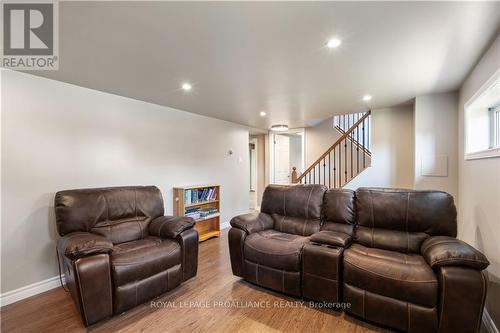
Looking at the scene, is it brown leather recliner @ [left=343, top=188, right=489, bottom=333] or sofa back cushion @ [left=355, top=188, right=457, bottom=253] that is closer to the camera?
brown leather recliner @ [left=343, top=188, right=489, bottom=333]

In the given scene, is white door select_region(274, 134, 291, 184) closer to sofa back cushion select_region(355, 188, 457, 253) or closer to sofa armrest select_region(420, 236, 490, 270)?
sofa back cushion select_region(355, 188, 457, 253)

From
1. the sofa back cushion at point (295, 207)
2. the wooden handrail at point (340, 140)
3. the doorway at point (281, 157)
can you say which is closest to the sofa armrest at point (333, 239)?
the sofa back cushion at point (295, 207)

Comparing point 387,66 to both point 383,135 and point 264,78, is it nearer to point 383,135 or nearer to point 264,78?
point 264,78

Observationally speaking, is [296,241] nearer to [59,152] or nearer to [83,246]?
[83,246]

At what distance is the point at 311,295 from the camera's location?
219 centimetres

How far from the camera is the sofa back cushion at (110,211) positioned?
2383mm

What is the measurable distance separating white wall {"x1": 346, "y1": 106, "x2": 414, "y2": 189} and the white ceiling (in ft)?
2.96

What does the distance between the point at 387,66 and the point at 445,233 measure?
1663 millimetres

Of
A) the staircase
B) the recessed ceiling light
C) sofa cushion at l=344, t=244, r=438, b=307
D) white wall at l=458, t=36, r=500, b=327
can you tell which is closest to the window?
white wall at l=458, t=36, r=500, b=327

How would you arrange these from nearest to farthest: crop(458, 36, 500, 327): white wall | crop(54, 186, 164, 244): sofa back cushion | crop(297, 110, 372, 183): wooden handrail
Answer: crop(458, 36, 500, 327): white wall
crop(54, 186, 164, 244): sofa back cushion
crop(297, 110, 372, 183): wooden handrail

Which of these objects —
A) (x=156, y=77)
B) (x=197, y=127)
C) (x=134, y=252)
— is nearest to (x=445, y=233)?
(x=134, y=252)

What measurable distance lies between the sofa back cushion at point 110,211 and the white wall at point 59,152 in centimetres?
40

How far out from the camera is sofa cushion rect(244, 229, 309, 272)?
227 cm

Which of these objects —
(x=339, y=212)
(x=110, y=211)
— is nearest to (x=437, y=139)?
(x=339, y=212)
